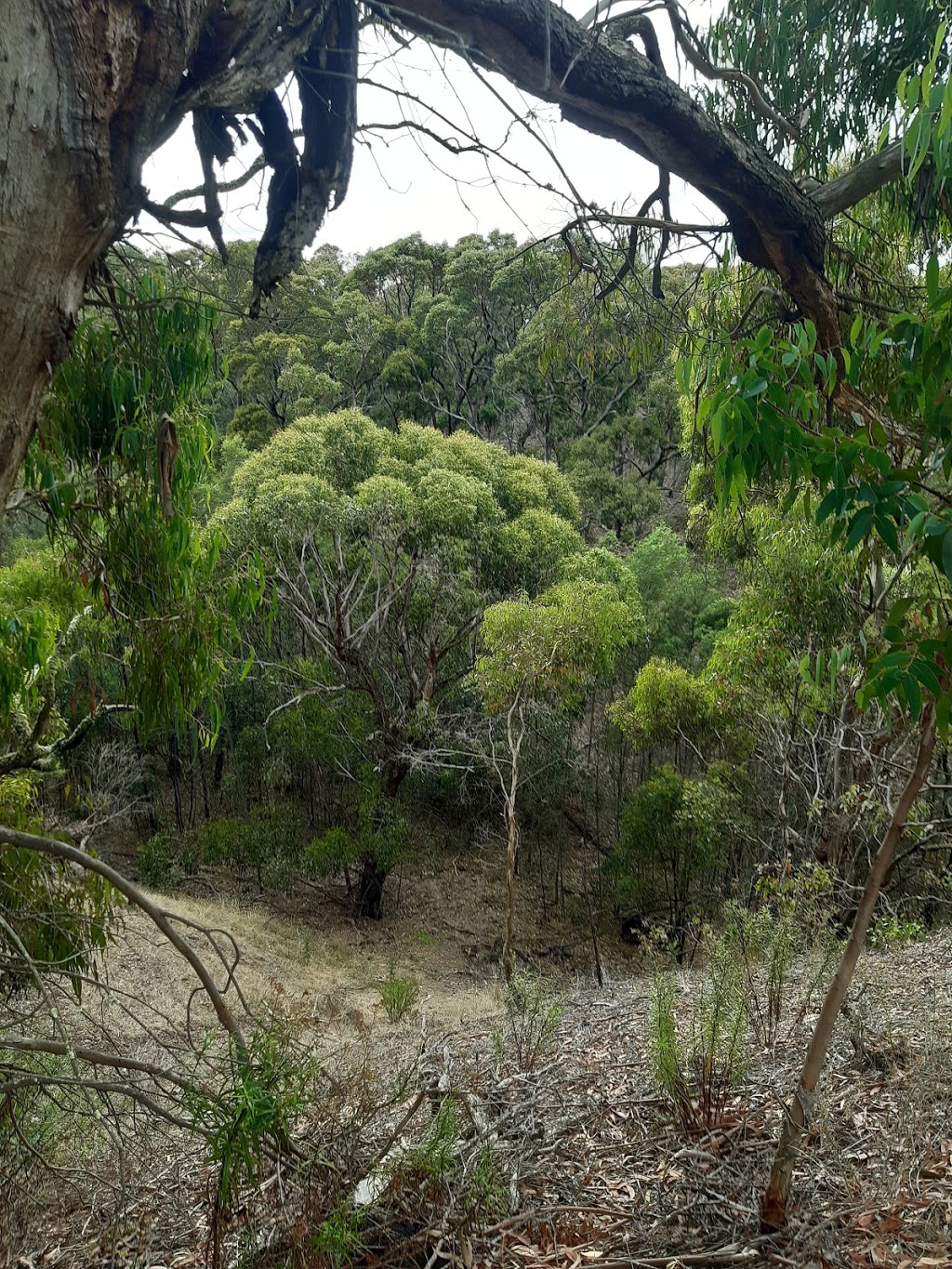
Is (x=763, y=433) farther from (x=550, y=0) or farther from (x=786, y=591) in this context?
(x=786, y=591)

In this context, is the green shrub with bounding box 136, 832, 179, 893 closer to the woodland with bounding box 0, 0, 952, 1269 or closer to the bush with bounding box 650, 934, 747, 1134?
the woodland with bounding box 0, 0, 952, 1269

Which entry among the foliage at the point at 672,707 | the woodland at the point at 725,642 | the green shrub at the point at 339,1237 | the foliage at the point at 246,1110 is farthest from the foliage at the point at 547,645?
the foliage at the point at 246,1110

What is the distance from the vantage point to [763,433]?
1692 millimetres

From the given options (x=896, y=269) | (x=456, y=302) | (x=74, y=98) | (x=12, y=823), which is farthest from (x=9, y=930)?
(x=456, y=302)

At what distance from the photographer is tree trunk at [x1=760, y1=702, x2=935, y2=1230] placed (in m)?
2.09

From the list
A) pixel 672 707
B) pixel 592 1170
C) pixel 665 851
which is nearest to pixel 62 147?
pixel 592 1170

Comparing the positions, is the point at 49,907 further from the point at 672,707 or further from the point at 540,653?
the point at 672,707

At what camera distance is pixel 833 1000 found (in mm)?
2186

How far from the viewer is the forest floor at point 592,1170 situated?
2375 mm

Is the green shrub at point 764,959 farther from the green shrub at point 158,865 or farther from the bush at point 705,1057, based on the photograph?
the green shrub at point 158,865

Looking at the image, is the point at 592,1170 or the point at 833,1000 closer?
the point at 833,1000

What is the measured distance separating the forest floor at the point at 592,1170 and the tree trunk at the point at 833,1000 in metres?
0.11

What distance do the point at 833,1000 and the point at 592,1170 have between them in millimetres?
1185

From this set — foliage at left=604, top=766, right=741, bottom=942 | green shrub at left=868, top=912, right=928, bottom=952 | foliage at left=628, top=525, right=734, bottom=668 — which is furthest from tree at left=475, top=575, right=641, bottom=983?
green shrub at left=868, top=912, right=928, bottom=952
